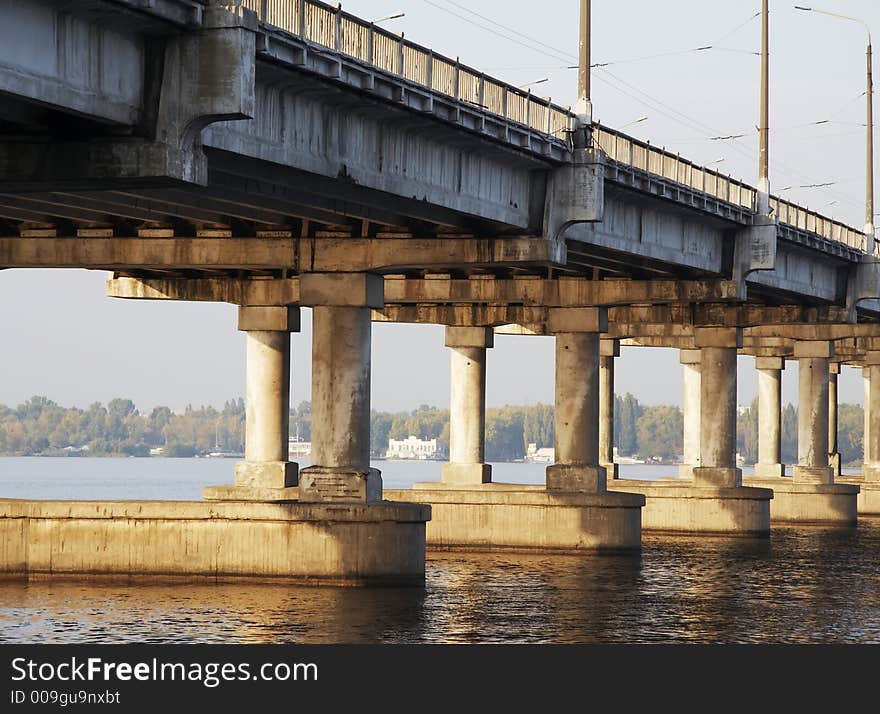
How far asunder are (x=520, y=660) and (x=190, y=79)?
1128 centimetres

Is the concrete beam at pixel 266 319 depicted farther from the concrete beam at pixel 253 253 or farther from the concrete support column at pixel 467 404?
the concrete support column at pixel 467 404

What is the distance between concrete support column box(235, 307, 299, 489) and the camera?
195ft

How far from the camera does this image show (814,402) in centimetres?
8931

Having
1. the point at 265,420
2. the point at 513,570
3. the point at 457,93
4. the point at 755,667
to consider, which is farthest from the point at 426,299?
the point at 755,667

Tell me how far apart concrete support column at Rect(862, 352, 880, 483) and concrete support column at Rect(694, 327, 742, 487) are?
28007 millimetres

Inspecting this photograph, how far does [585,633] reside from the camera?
1522 inches

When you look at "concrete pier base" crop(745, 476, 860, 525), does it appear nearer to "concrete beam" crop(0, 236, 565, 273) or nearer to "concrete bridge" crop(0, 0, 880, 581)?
"concrete bridge" crop(0, 0, 880, 581)

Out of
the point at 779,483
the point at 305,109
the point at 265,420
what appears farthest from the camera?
the point at 779,483

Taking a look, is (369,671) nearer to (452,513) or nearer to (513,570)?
(513,570)

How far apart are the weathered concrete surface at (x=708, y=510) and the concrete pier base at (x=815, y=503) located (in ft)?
35.5

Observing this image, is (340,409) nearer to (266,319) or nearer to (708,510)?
(266,319)

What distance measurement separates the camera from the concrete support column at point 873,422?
102 meters

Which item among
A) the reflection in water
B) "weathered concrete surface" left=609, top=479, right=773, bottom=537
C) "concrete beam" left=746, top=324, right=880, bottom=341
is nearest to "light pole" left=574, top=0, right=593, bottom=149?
the reflection in water

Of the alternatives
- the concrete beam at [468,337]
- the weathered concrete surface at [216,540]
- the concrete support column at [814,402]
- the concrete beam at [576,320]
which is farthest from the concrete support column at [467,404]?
the weathered concrete surface at [216,540]
